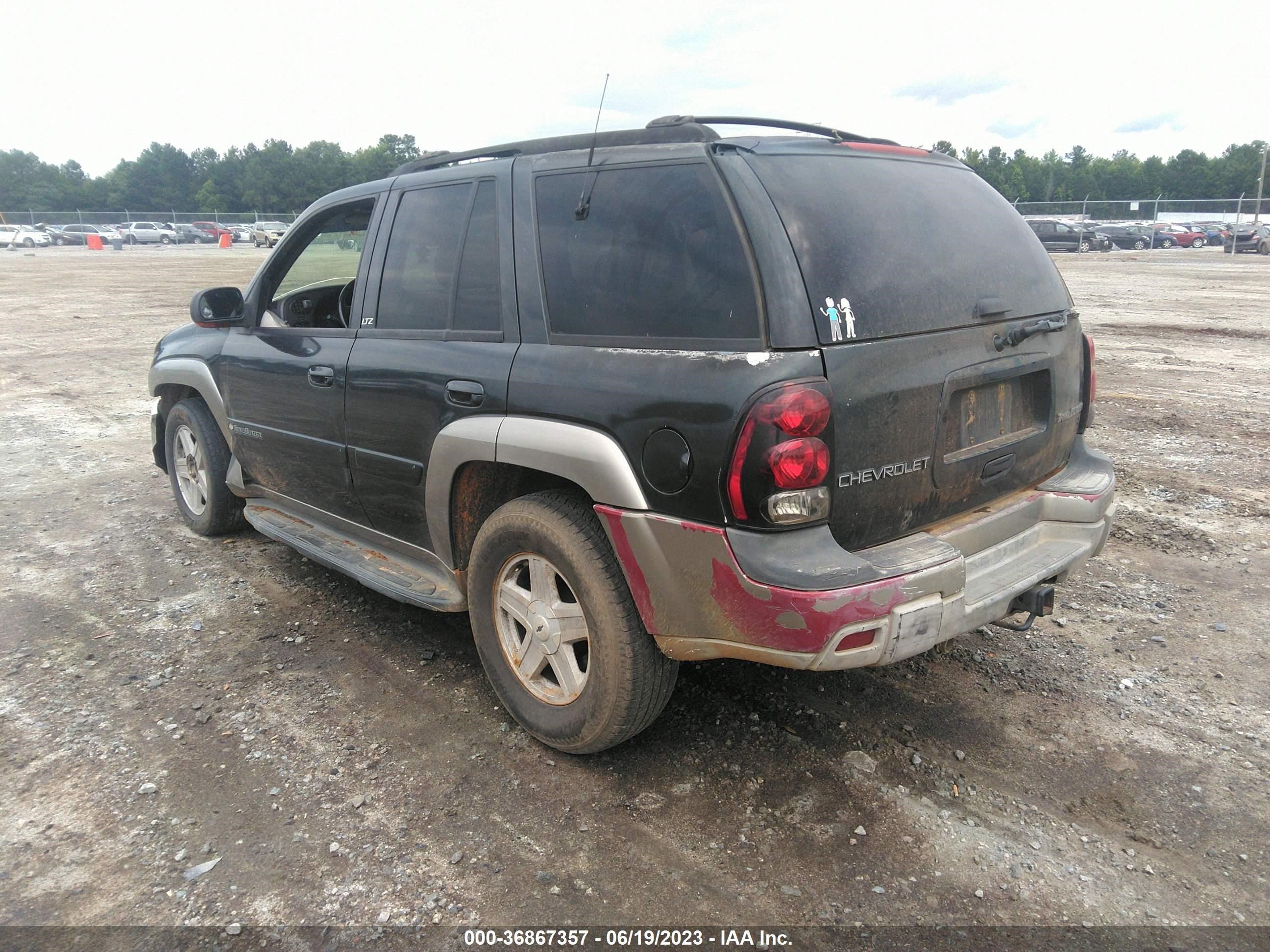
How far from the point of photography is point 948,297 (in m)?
2.87

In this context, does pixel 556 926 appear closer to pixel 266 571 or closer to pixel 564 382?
pixel 564 382

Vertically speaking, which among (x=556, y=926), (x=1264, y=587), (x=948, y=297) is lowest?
(x=556, y=926)

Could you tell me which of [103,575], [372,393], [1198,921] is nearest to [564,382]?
[372,393]

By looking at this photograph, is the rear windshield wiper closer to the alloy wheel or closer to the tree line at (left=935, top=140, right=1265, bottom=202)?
the alloy wheel

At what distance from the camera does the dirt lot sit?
98.0 inches

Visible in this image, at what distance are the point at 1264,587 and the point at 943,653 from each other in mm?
1871

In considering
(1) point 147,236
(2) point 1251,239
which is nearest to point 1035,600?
(2) point 1251,239

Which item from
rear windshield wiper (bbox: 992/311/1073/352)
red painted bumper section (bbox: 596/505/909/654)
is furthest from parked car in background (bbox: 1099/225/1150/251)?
red painted bumper section (bbox: 596/505/909/654)

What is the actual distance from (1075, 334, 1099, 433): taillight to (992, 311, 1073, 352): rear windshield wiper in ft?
1.18

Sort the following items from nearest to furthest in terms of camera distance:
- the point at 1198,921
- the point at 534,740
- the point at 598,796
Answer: the point at 1198,921
the point at 598,796
the point at 534,740

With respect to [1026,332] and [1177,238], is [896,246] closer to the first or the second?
[1026,332]

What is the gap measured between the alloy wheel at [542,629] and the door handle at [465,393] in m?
0.57

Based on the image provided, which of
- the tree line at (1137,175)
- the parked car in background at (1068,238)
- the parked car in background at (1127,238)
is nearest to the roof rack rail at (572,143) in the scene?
the parked car in background at (1068,238)

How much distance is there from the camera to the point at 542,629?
9.99ft
